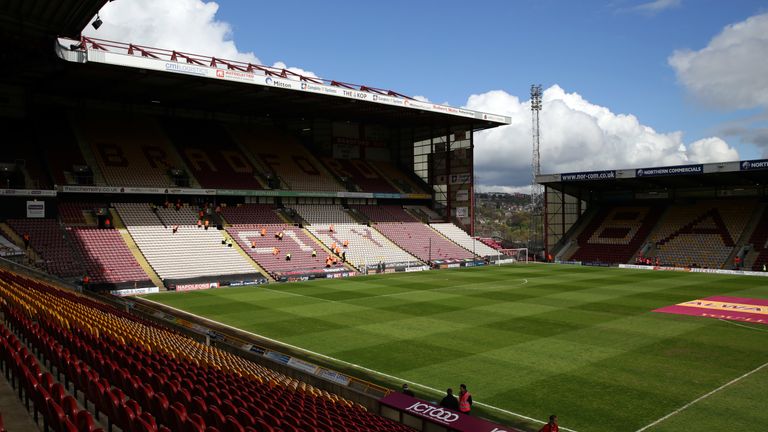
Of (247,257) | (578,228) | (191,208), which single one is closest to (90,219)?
(191,208)

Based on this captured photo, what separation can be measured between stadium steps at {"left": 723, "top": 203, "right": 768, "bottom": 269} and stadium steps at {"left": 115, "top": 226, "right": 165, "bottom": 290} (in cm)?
5151

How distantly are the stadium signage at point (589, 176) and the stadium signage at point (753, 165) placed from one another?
11.8 meters

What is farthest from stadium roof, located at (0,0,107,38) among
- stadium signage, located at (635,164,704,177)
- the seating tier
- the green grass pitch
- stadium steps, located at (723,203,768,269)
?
stadium steps, located at (723,203,768,269)

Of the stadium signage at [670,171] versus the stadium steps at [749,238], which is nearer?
the stadium steps at [749,238]

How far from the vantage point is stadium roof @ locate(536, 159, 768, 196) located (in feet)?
167

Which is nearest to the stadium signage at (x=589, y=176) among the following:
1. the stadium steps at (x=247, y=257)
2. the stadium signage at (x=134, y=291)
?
the stadium steps at (x=247, y=257)

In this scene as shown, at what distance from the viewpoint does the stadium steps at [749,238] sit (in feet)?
171

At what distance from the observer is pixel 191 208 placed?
52.7 metres

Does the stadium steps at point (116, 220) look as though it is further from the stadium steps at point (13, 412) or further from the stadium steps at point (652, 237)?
the stadium steps at point (652, 237)

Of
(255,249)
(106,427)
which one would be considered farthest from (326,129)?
(106,427)

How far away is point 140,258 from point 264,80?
57.1ft

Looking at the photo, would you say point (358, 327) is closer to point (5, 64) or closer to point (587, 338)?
point (587, 338)

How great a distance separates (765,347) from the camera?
21656 millimetres

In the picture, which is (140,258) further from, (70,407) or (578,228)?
(578,228)
